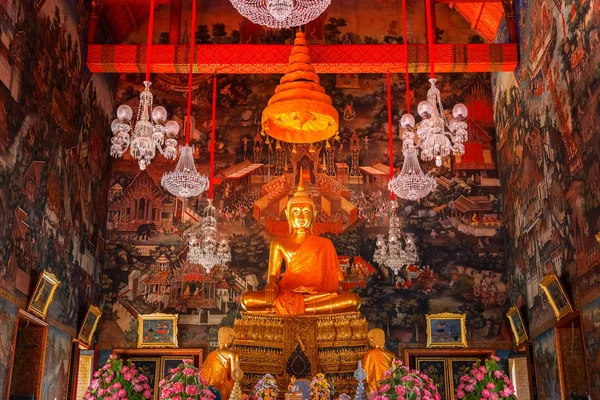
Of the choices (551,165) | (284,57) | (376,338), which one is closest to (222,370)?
(376,338)

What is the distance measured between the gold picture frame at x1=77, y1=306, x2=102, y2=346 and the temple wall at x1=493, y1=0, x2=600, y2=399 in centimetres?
542

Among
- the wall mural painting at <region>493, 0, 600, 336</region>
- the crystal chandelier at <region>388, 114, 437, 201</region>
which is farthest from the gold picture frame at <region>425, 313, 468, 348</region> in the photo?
the crystal chandelier at <region>388, 114, 437, 201</region>

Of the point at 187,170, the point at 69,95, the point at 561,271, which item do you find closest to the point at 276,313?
the point at 187,170

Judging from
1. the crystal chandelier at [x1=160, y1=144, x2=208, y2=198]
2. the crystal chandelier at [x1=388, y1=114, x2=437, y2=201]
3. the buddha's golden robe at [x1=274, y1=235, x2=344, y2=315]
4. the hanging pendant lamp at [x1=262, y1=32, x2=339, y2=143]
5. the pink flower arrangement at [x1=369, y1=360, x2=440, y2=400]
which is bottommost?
the pink flower arrangement at [x1=369, y1=360, x2=440, y2=400]

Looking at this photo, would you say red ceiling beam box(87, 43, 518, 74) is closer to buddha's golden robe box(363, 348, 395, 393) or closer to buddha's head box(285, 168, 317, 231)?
buddha's head box(285, 168, 317, 231)

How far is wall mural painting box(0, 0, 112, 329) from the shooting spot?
25.8 ft

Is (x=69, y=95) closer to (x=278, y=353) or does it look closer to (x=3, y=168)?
(x=3, y=168)

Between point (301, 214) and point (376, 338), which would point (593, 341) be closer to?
point (376, 338)

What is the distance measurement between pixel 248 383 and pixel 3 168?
313cm

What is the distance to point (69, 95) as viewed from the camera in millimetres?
9734

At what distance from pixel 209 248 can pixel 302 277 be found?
4.07 ft

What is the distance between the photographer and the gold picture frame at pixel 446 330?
10586mm

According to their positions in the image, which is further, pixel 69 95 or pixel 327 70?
pixel 327 70

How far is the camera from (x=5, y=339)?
764cm
